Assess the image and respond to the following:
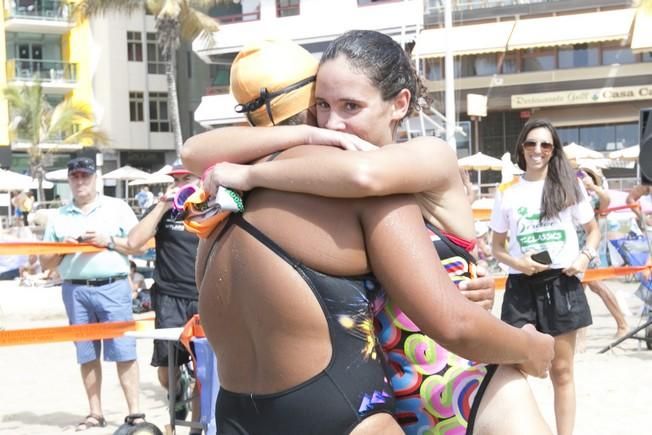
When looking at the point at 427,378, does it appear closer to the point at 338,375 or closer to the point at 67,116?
the point at 338,375

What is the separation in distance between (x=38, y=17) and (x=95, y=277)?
4193cm

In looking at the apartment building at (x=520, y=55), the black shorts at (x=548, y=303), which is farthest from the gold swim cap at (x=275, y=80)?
the apartment building at (x=520, y=55)

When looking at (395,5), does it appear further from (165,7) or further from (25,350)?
(25,350)

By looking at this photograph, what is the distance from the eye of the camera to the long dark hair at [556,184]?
5.56 m

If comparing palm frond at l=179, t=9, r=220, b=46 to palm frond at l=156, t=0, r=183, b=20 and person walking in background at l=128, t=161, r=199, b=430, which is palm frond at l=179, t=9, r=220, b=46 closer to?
palm frond at l=156, t=0, r=183, b=20

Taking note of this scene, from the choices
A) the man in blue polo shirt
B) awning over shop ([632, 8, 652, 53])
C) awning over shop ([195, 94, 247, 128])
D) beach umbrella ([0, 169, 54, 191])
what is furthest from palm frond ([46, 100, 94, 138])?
the man in blue polo shirt

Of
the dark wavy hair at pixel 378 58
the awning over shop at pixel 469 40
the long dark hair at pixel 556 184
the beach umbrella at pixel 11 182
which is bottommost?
the beach umbrella at pixel 11 182

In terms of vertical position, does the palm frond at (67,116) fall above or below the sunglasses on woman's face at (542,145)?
below

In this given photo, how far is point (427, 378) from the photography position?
7.22 feet

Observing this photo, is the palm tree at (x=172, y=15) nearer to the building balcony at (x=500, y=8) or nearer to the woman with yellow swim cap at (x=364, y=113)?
the building balcony at (x=500, y=8)

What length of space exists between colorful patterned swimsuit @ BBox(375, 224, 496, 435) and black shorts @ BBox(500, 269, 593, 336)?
3.27m

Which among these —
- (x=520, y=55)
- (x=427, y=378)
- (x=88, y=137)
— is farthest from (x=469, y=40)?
(x=427, y=378)

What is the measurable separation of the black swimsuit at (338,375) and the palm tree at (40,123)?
38.8 m

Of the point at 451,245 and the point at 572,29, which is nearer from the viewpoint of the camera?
the point at 451,245
